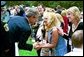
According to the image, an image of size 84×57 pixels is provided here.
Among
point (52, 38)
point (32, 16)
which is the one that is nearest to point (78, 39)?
point (52, 38)

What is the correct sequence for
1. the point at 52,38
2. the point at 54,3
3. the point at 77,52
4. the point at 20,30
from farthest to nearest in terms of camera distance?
the point at 54,3 < the point at 52,38 < the point at 20,30 < the point at 77,52

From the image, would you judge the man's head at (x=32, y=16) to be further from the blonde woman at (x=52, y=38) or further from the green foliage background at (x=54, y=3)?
the green foliage background at (x=54, y=3)

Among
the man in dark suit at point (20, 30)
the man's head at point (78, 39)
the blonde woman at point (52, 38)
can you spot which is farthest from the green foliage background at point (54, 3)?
the man's head at point (78, 39)

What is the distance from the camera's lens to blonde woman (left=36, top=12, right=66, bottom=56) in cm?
779

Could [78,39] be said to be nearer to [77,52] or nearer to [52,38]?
[77,52]

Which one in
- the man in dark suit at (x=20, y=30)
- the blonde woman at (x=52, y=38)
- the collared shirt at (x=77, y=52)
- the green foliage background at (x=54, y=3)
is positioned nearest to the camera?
the collared shirt at (x=77, y=52)

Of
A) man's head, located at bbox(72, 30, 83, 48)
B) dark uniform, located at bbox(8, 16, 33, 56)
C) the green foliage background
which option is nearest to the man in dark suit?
dark uniform, located at bbox(8, 16, 33, 56)

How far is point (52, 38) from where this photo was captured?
7.79 m

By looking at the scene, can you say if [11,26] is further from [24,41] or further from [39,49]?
[39,49]

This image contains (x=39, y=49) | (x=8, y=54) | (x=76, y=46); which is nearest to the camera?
(x=76, y=46)

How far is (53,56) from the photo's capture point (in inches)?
306

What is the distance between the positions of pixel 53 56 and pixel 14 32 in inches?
35.6

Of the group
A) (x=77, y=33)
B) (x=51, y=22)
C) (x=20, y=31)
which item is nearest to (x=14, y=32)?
(x=20, y=31)

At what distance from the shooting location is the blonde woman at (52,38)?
7.79 metres
